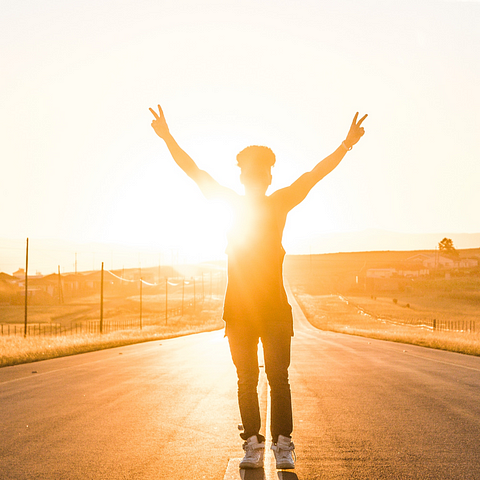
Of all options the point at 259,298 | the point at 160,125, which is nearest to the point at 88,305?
the point at 160,125

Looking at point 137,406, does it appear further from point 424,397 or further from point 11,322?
point 11,322

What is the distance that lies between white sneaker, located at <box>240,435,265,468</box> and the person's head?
1.97 metres

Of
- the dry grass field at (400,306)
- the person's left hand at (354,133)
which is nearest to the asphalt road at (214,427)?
the person's left hand at (354,133)

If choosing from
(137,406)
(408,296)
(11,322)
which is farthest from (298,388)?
(408,296)

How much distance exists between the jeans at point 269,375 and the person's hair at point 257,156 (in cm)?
133

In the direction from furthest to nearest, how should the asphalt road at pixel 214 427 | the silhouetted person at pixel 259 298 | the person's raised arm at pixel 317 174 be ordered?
the asphalt road at pixel 214 427
the person's raised arm at pixel 317 174
the silhouetted person at pixel 259 298

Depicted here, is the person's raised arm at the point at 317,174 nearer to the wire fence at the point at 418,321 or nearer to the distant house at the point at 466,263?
the wire fence at the point at 418,321

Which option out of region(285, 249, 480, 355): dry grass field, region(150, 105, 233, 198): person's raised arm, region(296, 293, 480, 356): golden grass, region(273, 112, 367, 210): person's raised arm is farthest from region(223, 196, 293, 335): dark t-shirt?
region(296, 293, 480, 356): golden grass

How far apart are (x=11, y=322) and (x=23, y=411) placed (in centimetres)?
7895

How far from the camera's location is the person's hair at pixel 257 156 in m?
4.57

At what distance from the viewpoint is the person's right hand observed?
4977 mm

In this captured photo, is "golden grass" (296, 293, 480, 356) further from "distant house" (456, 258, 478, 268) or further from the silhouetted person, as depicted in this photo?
"distant house" (456, 258, 478, 268)

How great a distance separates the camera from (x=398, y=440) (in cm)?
567

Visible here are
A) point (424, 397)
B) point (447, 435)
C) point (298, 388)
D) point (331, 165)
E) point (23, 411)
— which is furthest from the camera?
point (298, 388)
